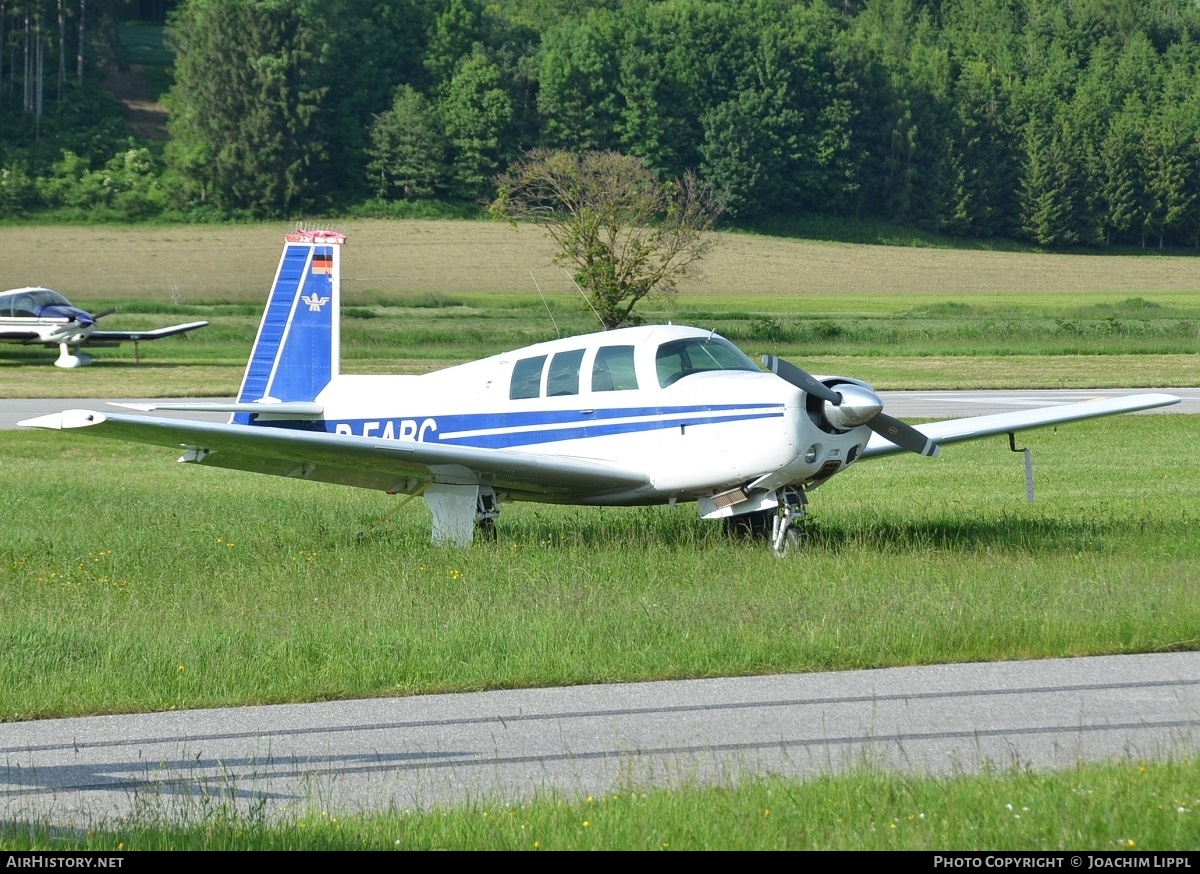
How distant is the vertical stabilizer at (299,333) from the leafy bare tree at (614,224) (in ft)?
98.2

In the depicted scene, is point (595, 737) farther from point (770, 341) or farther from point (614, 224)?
point (614, 224)

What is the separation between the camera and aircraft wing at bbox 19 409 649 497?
35.9ft

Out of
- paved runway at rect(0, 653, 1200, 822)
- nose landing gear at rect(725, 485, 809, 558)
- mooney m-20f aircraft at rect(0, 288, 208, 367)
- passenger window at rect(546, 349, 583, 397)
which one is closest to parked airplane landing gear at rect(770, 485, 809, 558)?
nose landing gear at rect(725, 485, 809, 558)

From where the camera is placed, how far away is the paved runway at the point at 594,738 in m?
5.77

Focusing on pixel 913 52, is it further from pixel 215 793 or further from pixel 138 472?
pixel 215 793

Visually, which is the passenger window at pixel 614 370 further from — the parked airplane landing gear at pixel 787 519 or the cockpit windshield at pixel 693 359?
the parked airplane landing gear at pixel 787 519

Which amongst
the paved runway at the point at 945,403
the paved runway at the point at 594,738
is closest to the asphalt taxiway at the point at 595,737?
the paved runway at the point at 594,738

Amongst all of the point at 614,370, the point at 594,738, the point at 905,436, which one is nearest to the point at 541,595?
the point at 614,370

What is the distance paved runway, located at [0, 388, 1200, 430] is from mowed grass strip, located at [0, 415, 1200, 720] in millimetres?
8606

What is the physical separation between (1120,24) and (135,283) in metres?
113

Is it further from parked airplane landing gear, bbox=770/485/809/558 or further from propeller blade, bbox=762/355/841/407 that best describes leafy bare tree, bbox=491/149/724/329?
propeller blade, bbox=762/355/841/407

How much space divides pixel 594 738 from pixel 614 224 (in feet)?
139

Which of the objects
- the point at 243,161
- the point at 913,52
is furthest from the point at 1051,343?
the point at 913,52

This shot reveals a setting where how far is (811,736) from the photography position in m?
6.55
